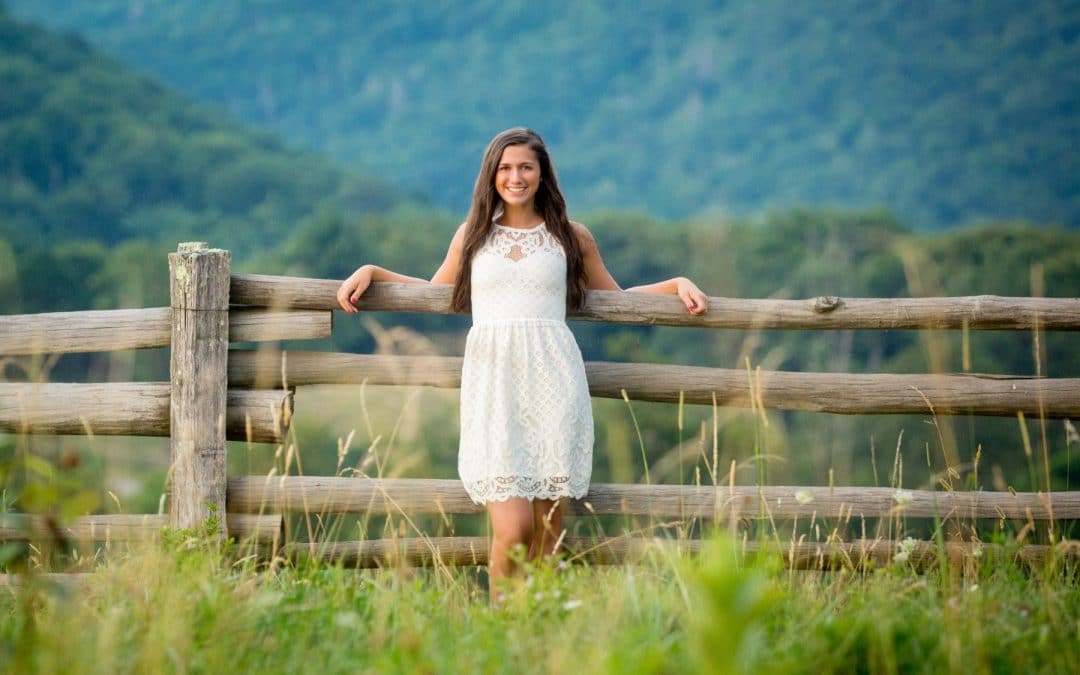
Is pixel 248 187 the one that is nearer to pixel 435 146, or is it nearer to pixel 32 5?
pixel 435 146

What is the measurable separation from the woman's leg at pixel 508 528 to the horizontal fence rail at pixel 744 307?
89 centimetres

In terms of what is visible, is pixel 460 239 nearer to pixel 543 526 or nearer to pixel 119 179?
pixel 543 526

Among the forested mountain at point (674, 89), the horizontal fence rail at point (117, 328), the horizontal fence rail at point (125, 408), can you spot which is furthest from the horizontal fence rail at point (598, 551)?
the forested mountain at point (674, 89)

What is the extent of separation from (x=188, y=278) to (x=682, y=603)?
7.73 feet

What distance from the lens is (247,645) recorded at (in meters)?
2.69

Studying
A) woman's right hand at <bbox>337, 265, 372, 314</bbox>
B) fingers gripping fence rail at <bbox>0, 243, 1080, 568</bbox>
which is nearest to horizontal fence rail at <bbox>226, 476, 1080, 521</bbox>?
fingers gripping fence rail at <bbox>0, 243, 1080, 568</bbox>

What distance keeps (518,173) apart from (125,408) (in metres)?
1.87

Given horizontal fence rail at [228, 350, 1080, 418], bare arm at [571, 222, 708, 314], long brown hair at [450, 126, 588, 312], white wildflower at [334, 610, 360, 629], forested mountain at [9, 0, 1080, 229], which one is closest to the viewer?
white wildflower at [334, 610, 360, 629]

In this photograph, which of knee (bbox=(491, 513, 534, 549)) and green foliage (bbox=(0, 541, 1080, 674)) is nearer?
green foliage (bbox=(0, 541, 1080, 674))

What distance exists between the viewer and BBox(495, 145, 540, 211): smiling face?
4.18 metres

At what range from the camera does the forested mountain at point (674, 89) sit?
5797 cm

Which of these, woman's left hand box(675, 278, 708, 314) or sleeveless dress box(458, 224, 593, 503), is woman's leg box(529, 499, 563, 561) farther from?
woman's left hand box(675, 278, 708, 314)

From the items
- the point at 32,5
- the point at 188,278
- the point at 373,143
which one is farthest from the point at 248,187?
the point at 188,278

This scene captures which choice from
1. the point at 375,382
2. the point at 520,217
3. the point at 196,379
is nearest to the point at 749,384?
the point at 520,217
